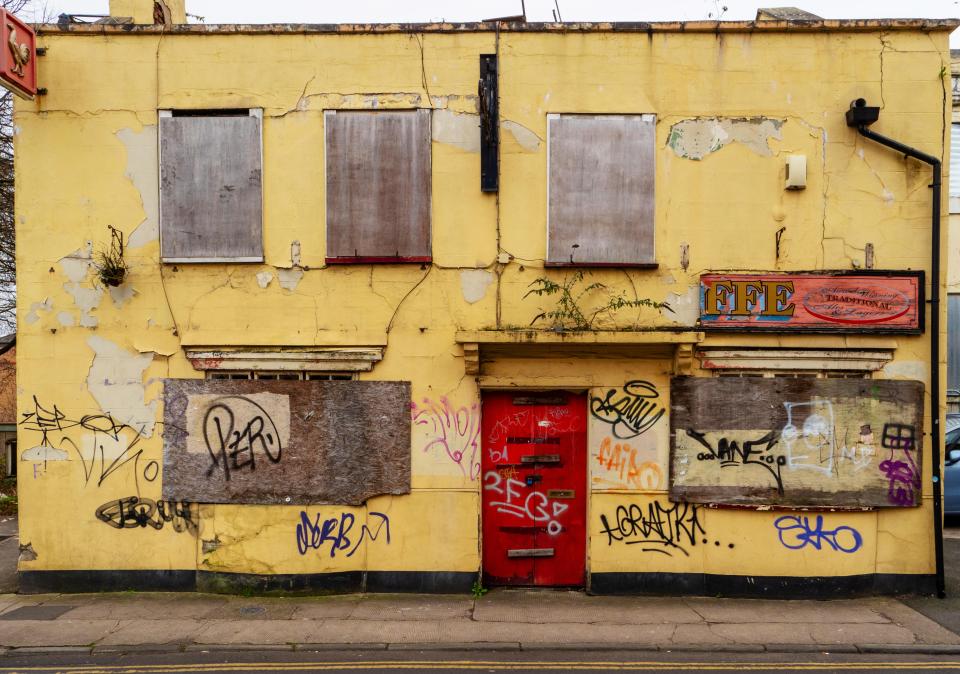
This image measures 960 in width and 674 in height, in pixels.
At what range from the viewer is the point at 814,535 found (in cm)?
844

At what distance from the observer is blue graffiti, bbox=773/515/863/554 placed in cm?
842

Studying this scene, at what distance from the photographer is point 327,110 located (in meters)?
8.52

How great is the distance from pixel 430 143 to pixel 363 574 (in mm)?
5378

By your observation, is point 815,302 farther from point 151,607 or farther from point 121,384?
point 151,607

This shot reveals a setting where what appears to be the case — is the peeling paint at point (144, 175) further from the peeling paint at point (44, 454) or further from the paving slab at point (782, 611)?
the paving slab at point (782, 611)

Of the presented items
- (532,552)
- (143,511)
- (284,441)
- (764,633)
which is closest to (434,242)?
(284,441)

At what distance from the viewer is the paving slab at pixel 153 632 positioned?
7.19m

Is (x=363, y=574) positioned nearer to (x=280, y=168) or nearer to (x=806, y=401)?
(x=280, y=168)

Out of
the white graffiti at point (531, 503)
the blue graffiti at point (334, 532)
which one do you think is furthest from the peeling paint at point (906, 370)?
the blue graffiti at point (334, 532)

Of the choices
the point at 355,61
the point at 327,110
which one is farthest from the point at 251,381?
the point at 355,61

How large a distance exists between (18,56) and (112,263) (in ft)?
8.44

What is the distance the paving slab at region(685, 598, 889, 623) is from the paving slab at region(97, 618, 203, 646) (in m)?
5.66

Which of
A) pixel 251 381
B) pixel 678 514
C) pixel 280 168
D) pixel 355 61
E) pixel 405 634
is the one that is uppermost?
pixel 355 61

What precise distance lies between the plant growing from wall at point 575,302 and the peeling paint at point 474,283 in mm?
514
